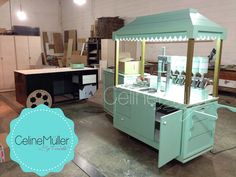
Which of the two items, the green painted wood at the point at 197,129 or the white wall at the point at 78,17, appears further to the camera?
the white wall at the point at 78,17

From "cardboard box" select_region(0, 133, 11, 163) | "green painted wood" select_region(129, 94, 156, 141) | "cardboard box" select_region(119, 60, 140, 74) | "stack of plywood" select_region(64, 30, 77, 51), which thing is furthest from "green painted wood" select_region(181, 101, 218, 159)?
"stack of plywood" select_region(64, 30, 77, 51)

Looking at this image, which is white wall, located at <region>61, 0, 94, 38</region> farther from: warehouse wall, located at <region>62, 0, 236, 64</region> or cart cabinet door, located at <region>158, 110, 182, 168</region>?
cart cabinet door, located at <region>158, 110, 182, 168</region>

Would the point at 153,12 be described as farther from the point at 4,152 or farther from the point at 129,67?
the point at 4,152

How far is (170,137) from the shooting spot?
92.2 inches

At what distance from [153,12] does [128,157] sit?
19.7ft

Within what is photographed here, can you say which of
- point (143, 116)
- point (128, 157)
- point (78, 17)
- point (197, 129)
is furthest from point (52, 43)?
point (197, 129)

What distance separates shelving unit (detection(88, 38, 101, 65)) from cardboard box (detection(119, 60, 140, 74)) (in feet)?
16.0

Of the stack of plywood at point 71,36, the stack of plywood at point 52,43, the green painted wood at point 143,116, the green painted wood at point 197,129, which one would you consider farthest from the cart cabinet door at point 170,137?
the stack of plywood at point 52,43

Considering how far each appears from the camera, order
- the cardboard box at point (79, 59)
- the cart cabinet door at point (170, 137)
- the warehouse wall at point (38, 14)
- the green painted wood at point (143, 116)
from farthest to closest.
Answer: the warehouse wall at point (38, 14) < the cardboard box at point (79, 59) < the green painted wood at point (143, 116) < the cart cabinet door at point (170, 137)

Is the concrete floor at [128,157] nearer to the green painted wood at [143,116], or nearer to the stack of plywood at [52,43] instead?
the green painted wood at [143,116]

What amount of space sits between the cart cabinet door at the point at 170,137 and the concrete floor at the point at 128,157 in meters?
0.28

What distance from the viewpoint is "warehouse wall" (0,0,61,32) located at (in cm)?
973

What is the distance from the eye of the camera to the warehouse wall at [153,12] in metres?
5.73

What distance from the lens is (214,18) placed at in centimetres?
599
